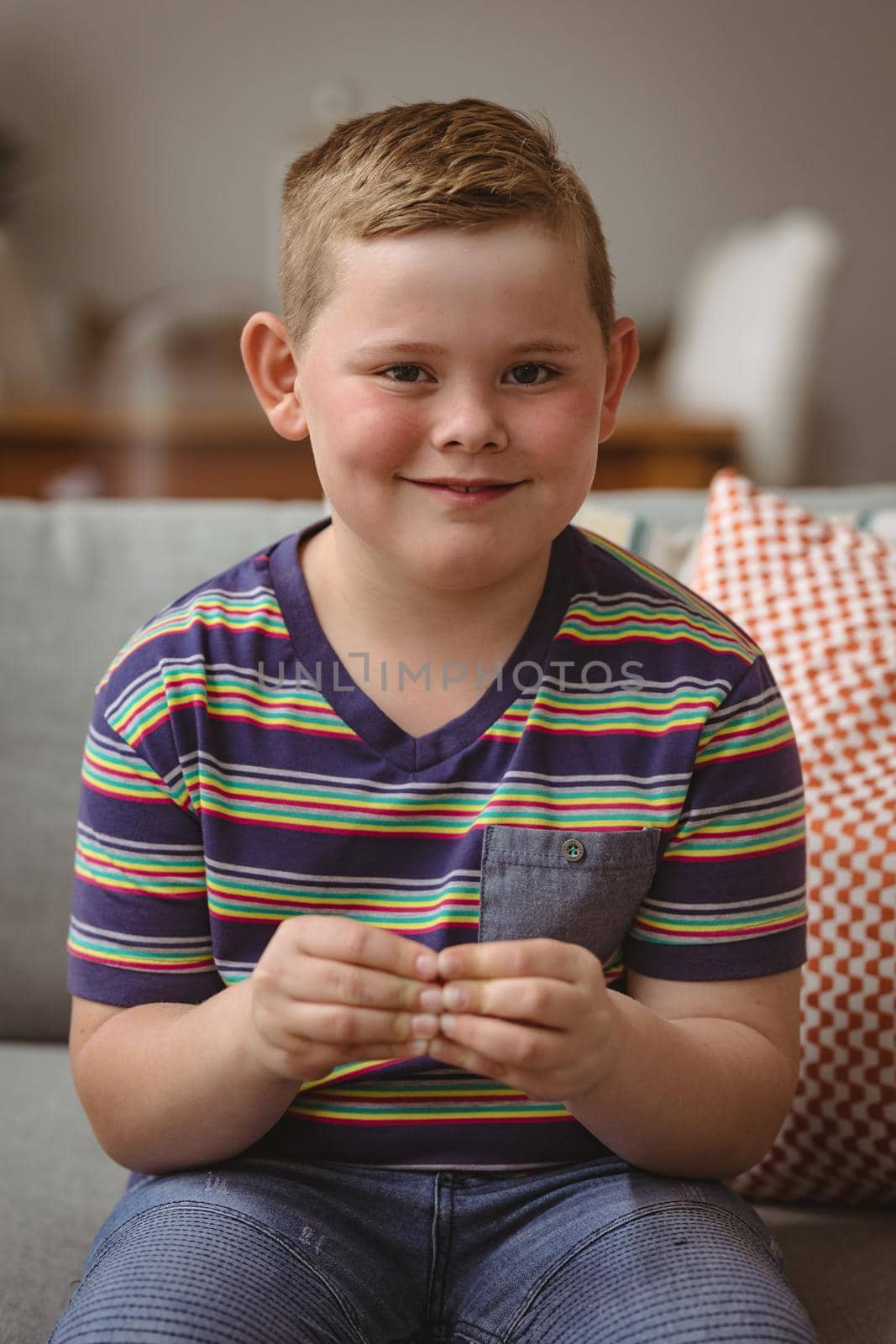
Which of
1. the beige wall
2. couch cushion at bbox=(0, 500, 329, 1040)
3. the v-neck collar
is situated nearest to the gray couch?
couch cushion at bbox=(0, 500, 329, 1040)

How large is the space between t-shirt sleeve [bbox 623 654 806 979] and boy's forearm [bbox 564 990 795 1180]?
38 millimetres

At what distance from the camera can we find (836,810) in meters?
0.94

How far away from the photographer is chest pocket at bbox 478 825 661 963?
2.47 feet

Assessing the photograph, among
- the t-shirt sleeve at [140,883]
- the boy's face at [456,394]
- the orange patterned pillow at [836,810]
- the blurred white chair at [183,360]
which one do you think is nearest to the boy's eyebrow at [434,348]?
the boy's face at [456,394]

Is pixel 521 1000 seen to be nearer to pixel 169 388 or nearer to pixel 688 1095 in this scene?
pixel 688 1095

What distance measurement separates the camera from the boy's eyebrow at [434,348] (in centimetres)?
68

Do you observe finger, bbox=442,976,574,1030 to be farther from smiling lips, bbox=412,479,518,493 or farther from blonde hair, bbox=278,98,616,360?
blonde hair, bbox=278,98,616,360

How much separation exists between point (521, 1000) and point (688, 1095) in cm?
15

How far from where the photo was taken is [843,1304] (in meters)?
0.80

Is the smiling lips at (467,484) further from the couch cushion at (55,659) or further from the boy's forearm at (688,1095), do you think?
the couch cushion at (55,659)

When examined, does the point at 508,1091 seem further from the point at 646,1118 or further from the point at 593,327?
the point at 593,327

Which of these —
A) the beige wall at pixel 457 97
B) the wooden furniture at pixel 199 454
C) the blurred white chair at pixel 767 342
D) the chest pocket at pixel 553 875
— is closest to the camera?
the chest pocket at pixel 553 875

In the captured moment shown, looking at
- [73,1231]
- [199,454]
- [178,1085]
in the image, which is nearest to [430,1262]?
[178,1085]

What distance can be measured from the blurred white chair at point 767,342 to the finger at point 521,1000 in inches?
89.3
